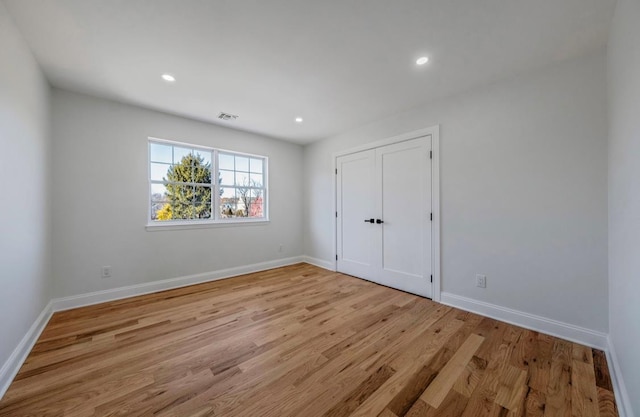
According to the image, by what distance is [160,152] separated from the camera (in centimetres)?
350

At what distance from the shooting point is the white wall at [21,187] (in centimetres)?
164

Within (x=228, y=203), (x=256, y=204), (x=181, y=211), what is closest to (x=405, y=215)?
(x=256, y=204)

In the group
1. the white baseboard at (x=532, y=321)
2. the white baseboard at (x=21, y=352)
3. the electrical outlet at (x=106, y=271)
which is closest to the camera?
the white baseboard at (x=21, y=352)

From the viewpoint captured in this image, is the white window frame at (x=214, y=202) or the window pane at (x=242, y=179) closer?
the white window frame at (x=214, y=202)

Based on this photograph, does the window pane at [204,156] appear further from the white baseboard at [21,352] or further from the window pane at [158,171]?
the white baseboard at [21,352]

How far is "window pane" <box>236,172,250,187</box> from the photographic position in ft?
14.0

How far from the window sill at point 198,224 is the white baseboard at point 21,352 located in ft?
4.19

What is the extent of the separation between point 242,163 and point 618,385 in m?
4.67

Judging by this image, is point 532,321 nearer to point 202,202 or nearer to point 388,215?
point 388,215

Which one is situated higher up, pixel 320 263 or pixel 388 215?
pixel 388 215

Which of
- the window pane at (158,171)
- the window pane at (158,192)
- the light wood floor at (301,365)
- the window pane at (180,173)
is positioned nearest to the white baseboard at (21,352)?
the light wood floor at (301,365)

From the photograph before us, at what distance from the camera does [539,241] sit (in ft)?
7.52

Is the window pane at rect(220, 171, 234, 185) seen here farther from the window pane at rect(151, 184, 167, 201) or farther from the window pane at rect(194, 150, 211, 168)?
the window pane at rect(151, 184, 167, 201)

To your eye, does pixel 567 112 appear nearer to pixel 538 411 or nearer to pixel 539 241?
pixel 539 241
